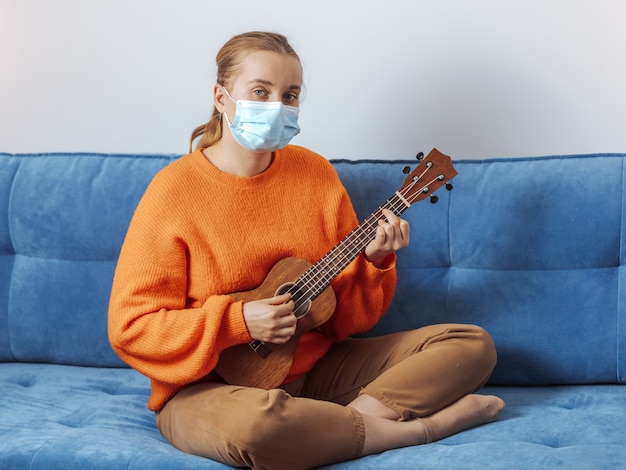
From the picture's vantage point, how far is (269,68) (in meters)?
1.86

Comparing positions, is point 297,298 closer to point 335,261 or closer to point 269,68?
point 335,261

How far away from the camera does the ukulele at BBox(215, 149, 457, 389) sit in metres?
1.84

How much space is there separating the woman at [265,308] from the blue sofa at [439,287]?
0.37 feet

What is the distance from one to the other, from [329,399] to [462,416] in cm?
30

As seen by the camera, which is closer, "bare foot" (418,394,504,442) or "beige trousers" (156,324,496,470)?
"beige trousers" (156,324,496,470)

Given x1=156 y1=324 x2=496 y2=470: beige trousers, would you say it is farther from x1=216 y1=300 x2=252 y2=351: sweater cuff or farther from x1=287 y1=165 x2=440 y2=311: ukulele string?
x1=287 y1=165 x2=440 y2=311: ukulele string

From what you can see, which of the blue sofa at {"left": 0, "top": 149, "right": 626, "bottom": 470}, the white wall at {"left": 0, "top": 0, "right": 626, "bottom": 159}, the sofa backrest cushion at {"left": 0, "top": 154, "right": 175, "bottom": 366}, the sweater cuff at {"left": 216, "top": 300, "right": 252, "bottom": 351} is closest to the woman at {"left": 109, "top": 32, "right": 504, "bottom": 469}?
the sweater cuff at {"left": 216, "top": 300, "right": 252, "bottom": 351}

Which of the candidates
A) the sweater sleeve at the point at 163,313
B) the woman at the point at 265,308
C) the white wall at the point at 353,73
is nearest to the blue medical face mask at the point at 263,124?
the woman at the point at 265,308

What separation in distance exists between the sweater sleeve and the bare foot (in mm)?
388

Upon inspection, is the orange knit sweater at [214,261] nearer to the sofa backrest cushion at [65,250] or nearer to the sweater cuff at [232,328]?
the sweater cuff at [232,328]

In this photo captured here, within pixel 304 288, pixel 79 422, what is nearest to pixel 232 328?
pixel 304 288

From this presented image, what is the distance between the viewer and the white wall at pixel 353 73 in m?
2.30

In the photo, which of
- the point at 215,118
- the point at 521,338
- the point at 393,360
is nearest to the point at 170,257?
the point at 215,118

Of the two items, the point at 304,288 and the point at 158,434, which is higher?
the point at 304,288
